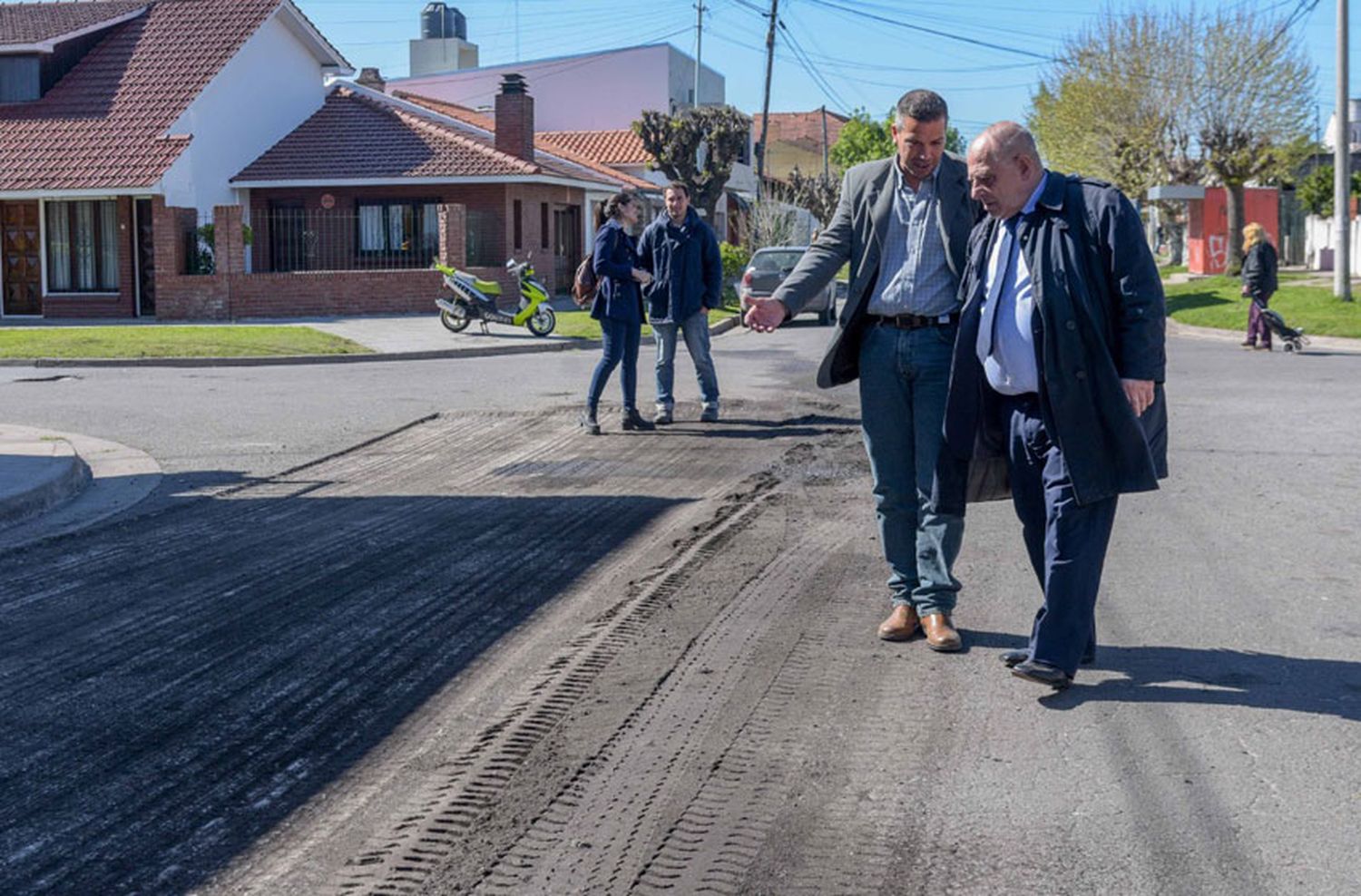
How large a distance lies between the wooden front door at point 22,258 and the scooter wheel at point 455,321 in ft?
37.3

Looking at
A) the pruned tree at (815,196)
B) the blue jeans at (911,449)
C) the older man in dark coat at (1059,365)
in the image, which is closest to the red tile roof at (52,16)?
the pruned tree at (815,196)

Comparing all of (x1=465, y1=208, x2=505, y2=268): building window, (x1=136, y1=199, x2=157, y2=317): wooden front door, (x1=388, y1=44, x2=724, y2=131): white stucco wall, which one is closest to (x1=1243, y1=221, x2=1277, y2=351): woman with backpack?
(x1=465, y1=208, x2=505, y2=268): building window

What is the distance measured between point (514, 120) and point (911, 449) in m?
32.8

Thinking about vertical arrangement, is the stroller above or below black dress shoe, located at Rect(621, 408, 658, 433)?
above

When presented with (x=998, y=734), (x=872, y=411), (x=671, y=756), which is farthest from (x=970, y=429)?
(x=671, y=756)

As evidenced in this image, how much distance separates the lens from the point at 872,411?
19.9 feet

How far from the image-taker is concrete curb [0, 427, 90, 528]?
9.46 metres

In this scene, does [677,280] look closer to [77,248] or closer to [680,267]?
[680,267]

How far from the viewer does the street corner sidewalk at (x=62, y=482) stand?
9.33 metres

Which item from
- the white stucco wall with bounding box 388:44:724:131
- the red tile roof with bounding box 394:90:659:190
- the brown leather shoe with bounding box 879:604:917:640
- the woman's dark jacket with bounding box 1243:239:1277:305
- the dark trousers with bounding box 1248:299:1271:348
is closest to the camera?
the brown leather shoe with bounding box 879:604:917:640

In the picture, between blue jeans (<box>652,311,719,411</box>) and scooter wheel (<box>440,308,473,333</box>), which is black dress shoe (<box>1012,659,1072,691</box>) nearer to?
blue jeans (<box>652,311,719,411</box>)

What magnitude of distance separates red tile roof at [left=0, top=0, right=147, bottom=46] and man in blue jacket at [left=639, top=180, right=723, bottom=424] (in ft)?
90.3

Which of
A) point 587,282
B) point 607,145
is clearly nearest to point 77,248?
point 607,145

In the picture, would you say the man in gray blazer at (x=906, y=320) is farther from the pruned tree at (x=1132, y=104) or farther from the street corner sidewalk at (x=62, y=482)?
the pruned tree at (x=1132, y=104)
